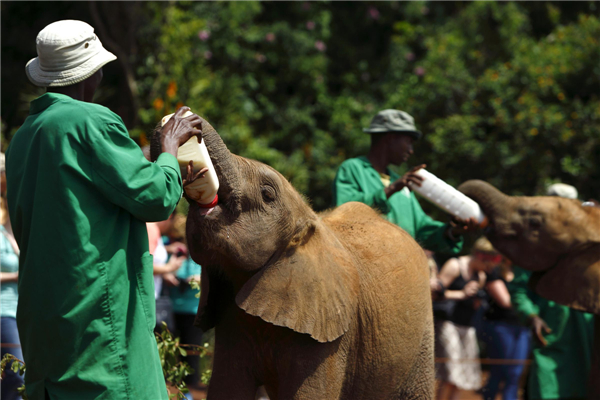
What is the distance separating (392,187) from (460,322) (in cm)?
377

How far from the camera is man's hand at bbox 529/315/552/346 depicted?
6.01 m

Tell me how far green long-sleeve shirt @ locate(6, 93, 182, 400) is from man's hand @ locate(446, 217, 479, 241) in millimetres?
2829

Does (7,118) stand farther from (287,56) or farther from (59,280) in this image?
(59,280)

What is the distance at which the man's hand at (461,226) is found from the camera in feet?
16.8

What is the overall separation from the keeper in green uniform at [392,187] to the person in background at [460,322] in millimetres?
2747

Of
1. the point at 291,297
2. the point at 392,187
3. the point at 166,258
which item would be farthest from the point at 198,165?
the point at 166,258

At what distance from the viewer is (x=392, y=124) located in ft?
18.1

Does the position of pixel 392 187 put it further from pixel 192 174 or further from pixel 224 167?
pixel 192 174

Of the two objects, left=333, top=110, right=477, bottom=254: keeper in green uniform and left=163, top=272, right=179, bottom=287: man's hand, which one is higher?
left=333, top=110, right=477, bottom=254: keeper in green uniform

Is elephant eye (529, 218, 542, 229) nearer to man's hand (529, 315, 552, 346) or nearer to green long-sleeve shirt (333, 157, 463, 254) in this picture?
green long-sleeve shirt (333, 157, 463, 254)

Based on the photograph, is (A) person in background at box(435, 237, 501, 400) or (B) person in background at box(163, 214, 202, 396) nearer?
(B) person in background at box(163, 214, 202, 396)

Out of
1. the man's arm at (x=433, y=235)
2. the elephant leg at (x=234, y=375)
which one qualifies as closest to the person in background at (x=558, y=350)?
the man's arm at (x=433, y=235)

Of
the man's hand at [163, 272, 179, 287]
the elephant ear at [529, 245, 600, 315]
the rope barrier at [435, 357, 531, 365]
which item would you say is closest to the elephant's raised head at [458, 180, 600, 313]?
the elephant ear at [529, 245, 600, 315]

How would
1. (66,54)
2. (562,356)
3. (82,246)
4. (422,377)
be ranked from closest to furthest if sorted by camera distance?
(82,246)
(66,54)
(422,377)
(562,356)
